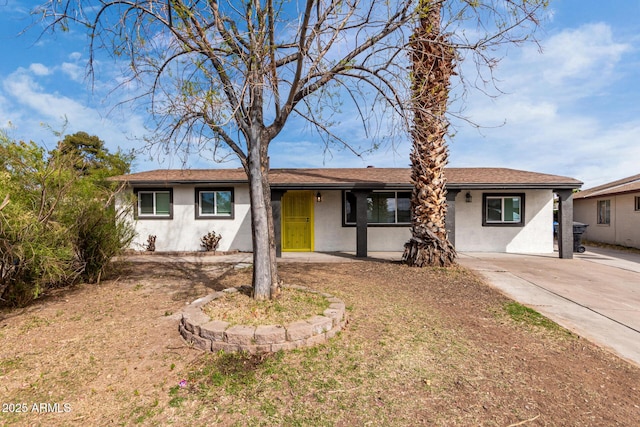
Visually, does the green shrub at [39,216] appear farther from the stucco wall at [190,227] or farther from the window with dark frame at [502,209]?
the window with dark frame at [502,209]

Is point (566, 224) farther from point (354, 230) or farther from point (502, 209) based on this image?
point (354, 230)

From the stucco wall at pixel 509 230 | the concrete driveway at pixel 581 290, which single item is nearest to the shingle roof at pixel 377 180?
the stucco wall at pixel 509 230

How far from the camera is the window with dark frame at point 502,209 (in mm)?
10453

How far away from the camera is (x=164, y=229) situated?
10.4 meters

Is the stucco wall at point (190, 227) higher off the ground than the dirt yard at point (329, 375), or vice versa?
the stucco wall at point (190, 227)

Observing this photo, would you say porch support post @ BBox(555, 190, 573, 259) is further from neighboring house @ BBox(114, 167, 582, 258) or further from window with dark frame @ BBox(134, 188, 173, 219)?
window with dark frame @ BBox(134, 188, 173, 219)

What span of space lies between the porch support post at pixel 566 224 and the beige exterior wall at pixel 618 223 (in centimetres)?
668

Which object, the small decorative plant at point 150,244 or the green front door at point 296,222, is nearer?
the small decorative plant at point 150,244

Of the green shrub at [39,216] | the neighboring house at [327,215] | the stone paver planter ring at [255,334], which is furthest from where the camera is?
the neighboring house at [327,215]

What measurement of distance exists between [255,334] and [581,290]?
6365 millimetres

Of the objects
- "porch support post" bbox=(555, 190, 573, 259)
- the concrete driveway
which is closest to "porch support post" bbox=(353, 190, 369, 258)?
the concrete driveway

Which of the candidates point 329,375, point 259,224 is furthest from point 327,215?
point 329,375

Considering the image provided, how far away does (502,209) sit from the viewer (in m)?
10.5

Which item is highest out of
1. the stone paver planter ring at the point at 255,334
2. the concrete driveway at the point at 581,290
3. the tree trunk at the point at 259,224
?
the tree trunk at the point at 259,224
